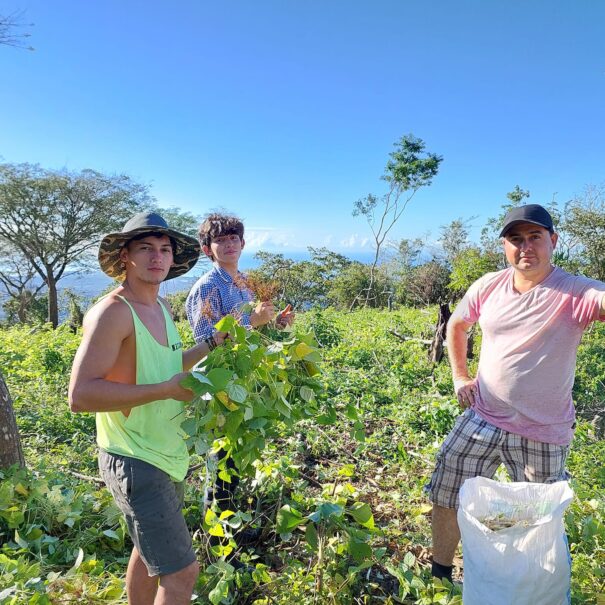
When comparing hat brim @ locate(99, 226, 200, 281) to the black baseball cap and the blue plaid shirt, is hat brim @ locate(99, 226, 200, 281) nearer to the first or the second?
the blue plaid shirt

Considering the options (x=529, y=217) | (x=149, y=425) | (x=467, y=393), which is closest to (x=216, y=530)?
(x=149, y=425)

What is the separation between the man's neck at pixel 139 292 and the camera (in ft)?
4.81

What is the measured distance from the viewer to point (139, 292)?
4.89 feet

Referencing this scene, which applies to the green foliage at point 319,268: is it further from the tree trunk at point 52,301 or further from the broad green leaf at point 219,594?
Result: the broad green leaf at point 219,594

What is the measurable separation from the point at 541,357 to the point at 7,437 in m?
2.68

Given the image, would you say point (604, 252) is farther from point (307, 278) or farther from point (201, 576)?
point (201, 576)

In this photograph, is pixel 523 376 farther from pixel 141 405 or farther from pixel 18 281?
pixel 18 281

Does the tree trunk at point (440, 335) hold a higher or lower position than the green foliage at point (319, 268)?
lower

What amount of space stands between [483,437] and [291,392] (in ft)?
2.85

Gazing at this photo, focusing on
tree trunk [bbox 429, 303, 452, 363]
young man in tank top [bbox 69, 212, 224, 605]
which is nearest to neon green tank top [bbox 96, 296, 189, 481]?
young man in tank top [bbox 69, 212, 224, 605]

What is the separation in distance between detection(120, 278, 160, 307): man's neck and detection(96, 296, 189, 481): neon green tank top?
91 mm

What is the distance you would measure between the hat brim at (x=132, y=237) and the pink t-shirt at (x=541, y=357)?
52.0 inches

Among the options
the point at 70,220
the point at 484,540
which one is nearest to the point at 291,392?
the point at 484,540

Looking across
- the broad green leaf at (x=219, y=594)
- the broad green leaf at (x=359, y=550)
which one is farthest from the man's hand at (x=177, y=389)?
the broad green leaf at (x=359, y=550)
